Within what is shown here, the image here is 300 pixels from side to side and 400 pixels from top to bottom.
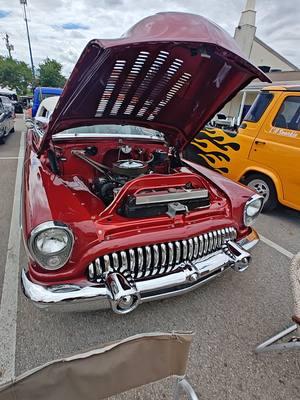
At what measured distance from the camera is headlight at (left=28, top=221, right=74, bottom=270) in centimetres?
158

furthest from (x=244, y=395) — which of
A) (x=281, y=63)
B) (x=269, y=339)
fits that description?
(x=281, y=63)

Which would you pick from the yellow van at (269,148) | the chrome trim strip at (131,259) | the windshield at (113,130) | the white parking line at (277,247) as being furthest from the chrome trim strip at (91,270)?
the yellow van at (269,148)

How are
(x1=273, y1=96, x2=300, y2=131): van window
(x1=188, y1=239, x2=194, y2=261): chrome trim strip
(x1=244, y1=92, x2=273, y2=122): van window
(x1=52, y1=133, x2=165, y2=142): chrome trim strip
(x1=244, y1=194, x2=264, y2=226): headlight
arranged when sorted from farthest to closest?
(x1=244, y1=92, x2=273, y2=122): van window → (x1=273, y1=96, x2=300, y2=131): van window → (x1=52, y1=133, x2=165, y2=142): chrome trim strip → (x1=244, y1=194, x2=264, y2=226): headlight → (x1=188, y1=239, x2=194, y2=261): chrome trim strip

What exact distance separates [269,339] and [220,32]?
7.45 ft

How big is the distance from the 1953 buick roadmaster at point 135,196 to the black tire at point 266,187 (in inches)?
65.0

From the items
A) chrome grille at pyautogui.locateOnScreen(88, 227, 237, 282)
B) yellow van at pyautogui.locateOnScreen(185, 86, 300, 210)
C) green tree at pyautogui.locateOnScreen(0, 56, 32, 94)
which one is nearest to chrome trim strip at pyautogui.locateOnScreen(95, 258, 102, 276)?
chrome grille at pyautogui.locateOnScreen(88, 227, 237, 282)

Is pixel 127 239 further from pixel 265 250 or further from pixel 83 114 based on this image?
pixel 265 250

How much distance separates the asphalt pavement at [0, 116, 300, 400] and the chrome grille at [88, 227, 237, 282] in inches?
20.8

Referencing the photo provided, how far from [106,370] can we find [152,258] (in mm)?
891

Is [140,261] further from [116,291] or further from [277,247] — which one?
[277,247]

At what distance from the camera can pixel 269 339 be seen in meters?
1.93

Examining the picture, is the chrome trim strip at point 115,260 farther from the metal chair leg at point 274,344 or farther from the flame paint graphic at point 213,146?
the flame paint graphic at point 213,146

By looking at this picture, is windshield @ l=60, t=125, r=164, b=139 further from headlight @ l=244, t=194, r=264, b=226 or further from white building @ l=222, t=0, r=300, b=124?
white building @ l=222, t=0, r=300, b=124

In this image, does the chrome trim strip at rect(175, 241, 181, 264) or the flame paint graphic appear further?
the flame paint graphic
